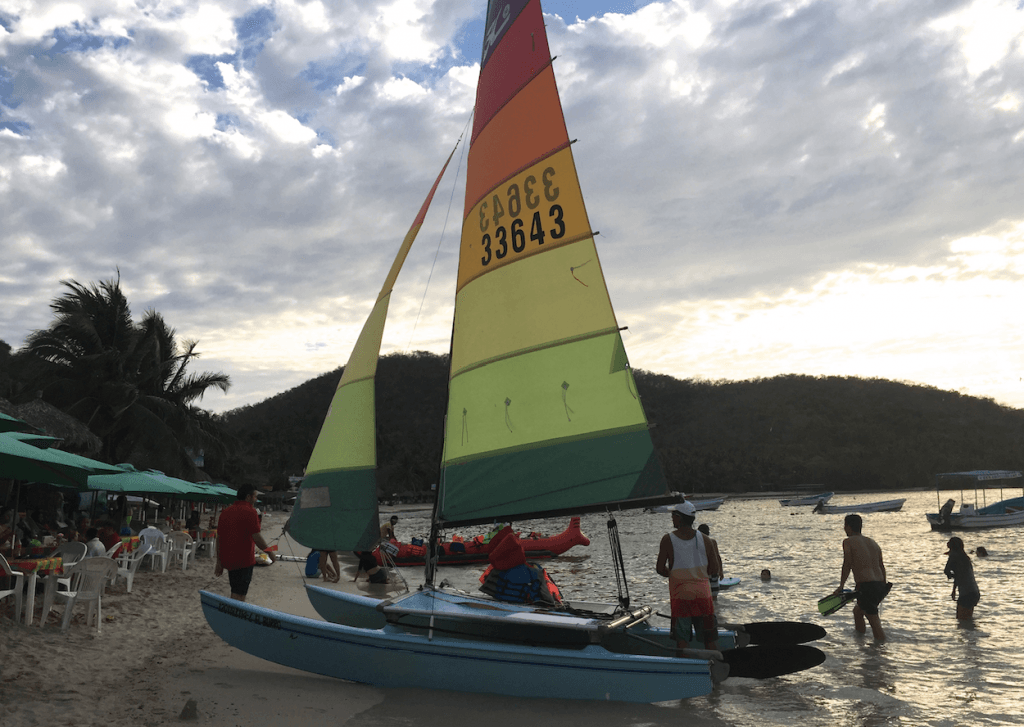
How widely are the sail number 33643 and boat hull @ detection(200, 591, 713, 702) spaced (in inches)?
154

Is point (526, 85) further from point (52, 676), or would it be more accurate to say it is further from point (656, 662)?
point (52, 676)

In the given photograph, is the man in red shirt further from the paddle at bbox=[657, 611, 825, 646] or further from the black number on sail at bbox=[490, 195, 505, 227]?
the paddle at bbox=[657, 611, 825, 646]

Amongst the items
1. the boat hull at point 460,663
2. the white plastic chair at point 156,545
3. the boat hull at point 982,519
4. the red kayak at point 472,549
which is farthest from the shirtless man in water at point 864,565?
the boat hull at point 982,519

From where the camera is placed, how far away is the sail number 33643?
7172mm

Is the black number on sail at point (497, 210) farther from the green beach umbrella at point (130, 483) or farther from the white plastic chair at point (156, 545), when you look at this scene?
the white plastic chair at point (156, 545)

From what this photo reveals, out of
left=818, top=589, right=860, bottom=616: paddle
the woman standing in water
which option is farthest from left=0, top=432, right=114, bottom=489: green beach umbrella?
the woman standing in water

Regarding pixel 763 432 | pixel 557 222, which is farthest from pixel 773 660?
pixel 763 432

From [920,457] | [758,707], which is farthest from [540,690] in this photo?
[920,457]

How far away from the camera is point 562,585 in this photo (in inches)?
731

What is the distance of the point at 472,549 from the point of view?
72.2 feet

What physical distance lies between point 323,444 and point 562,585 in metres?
12.6

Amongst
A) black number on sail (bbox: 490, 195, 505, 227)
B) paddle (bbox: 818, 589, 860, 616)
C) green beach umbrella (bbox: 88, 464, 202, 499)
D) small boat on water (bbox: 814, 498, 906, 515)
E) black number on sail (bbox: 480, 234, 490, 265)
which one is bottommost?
small boat on water (bbox: 814, 498, 906, 515)

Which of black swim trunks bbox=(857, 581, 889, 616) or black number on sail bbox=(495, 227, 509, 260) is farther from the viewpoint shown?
black swim trunks bbox=(857, 581, 889, 616)

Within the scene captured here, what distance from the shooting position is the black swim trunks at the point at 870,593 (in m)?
8.66
